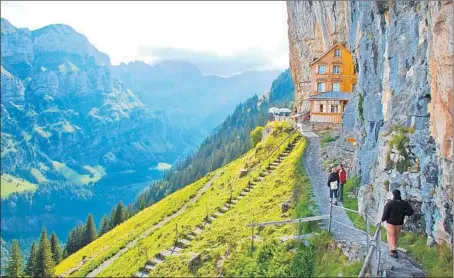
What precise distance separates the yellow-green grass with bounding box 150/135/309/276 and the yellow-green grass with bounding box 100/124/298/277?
2353 mm

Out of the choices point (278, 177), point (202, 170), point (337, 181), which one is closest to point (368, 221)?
point (337, 181)

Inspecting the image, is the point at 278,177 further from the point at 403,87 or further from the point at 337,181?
the point at 403,87

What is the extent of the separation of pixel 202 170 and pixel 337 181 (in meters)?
148

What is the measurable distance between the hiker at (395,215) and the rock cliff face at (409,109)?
151 centimetres

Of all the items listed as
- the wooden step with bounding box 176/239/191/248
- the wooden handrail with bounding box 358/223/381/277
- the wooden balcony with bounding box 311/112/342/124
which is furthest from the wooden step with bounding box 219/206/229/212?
the wooden handrail with bounding box 358/223/381/277

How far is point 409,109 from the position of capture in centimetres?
2436

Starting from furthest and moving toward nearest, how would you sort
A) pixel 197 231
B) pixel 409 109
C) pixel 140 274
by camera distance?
pixel 197 231, pixel 140 274, pixel 409 109

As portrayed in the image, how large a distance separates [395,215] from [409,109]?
24.0 feet

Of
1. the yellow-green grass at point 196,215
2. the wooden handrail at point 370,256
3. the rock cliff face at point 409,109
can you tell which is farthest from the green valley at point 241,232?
the rock cliff face at point 409,109

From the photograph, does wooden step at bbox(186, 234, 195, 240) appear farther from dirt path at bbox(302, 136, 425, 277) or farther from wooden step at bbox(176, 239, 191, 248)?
dirt path at bbox(302, 136, 425, 277)

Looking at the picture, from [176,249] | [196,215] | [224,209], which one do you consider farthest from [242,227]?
[196,215]

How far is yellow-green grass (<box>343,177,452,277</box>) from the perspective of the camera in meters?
18.5

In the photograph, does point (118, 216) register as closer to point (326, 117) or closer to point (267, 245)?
point (326, 117)

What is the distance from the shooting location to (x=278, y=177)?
4378 cm
